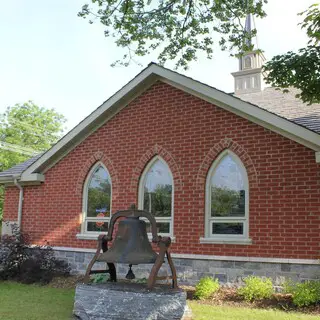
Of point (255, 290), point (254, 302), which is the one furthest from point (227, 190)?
point (254, 302)

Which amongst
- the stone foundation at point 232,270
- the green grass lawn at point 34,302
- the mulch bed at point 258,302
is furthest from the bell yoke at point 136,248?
the stone foundation at point 232,270

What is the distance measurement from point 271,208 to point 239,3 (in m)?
5.32

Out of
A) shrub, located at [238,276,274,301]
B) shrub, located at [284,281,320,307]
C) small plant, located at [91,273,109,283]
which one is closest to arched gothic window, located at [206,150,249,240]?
shrub, located at [238,276,274,301]

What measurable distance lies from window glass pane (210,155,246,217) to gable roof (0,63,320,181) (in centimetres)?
133

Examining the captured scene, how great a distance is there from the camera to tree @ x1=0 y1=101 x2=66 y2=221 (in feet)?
136

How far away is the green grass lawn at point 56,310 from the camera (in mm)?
7730

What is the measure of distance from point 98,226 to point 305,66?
7.39m

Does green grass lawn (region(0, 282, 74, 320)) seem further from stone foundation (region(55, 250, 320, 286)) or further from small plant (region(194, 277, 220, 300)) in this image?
small plant (region(194, 277, 220, 300))

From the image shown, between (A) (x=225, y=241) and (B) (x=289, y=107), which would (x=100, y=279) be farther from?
(B) (x=289, y=107)

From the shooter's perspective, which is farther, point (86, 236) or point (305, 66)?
point (86, 236)

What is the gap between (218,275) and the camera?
34.0 ft

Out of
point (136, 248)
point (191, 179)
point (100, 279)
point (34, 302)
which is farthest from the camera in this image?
point (191, 179)

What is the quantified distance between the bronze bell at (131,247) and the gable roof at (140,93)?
4312mm

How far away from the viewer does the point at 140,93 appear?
41.4 ft
